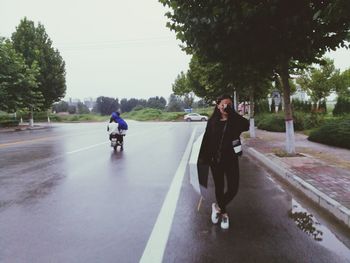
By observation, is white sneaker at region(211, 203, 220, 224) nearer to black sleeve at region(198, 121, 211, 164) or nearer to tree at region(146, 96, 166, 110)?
black sleeve at region(198, 121, 211, 164)

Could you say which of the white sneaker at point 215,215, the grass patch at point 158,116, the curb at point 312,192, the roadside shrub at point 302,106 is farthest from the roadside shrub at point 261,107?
the white sneaker at point 215,215

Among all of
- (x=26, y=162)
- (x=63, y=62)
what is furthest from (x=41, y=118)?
(x=26, y=162)

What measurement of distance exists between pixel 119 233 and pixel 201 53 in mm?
7925

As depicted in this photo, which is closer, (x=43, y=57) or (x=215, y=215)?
(x=215, y=215)

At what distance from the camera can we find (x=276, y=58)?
37.7ft

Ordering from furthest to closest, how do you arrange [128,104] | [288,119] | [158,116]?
[128,104] → [158,116] → [288,119]

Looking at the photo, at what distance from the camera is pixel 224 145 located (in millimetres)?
4992

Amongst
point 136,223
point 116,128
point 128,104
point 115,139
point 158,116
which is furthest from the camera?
point 128,104

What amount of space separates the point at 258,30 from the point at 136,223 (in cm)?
704

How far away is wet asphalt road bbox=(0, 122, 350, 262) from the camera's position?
3980 millimetres

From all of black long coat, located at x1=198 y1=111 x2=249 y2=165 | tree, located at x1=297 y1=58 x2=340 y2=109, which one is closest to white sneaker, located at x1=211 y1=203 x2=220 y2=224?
black long coat, located at x1=198 y1=111 x2=249 y2=165

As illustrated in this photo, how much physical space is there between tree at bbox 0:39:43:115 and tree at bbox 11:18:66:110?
5135 millimetres

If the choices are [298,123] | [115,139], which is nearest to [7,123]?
[298,123]

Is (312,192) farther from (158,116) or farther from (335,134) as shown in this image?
(158,116)
